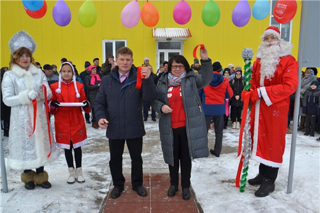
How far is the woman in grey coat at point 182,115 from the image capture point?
312cm

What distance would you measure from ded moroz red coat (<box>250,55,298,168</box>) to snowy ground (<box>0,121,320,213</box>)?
552 millimetres

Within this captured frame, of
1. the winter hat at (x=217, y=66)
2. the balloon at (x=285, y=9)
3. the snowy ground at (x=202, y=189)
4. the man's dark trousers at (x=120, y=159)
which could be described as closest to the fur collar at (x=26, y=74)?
the man's dark trousers at (x=120, y=159)

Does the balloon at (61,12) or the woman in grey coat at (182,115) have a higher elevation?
the balloon at (61,12)

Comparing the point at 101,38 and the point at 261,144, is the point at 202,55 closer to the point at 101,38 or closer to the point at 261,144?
the point at 261,144

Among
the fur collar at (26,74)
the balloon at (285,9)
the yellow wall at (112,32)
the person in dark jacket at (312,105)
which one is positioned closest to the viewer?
the fur collar at (26,74)

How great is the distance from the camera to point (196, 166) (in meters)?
4.49

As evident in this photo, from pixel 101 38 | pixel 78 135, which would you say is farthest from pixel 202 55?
pixel 101 38

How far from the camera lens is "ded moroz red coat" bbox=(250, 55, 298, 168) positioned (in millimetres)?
3123

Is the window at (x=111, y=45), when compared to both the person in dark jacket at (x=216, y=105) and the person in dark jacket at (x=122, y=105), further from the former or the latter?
the person in dark jacket at (x=122, y=105)

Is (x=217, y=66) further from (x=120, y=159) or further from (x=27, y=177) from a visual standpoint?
(x=27, y=177)

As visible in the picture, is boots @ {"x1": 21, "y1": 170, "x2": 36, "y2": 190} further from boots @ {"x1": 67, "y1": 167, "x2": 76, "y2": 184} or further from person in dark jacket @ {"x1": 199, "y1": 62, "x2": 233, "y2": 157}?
person in dark jacket @ {"x1": 199, "y1": 62, "x2": 233, "y2": 157}

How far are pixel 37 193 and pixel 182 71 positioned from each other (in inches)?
102

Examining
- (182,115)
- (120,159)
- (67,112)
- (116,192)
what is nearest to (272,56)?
(182,115)

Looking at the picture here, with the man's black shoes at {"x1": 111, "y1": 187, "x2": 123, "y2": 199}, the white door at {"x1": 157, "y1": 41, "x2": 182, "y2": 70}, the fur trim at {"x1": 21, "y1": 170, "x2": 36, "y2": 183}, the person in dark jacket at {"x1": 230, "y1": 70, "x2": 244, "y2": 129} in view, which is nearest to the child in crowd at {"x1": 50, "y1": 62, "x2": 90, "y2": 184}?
the fur trim at {"x1": 21, "y1": 170, "x2": 36, "y2": 183}
